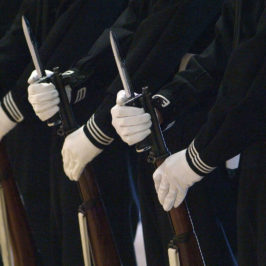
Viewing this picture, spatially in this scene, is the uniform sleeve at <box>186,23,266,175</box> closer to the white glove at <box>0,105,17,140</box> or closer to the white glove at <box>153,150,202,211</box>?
the white glove at <box>153,150,202,211</box>

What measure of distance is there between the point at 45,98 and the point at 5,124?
0.31 m

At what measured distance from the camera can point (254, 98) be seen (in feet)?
4.95

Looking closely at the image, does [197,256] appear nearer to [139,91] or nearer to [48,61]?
[139,91]

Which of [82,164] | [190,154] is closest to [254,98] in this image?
[190,154]

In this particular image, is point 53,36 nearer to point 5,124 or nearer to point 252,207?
point 5,124

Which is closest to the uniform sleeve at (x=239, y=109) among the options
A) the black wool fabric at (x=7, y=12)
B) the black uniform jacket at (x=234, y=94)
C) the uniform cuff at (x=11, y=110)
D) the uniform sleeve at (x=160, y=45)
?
the black uniform jacket at (x=234, y=94)

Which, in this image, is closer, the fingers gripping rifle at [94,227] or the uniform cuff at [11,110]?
the fingers gripping rifle at [94,227]

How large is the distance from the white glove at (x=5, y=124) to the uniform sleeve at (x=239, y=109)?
747 mm

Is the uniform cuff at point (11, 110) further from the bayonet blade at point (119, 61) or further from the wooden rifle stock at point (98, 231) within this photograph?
the bayonet blade at point (119, 61)

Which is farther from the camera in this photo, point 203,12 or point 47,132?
point 47,132

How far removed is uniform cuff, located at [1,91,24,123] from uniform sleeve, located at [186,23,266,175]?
2.39ft

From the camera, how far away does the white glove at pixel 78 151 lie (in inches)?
74.3

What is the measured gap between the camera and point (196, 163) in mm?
1607

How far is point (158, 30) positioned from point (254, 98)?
1.32 feet
